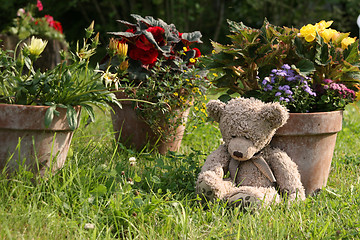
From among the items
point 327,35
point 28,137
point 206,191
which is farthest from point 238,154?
point 28,137

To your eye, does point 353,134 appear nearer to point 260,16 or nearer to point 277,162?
point 277,162

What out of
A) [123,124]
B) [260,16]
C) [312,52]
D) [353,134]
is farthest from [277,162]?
[260,16]

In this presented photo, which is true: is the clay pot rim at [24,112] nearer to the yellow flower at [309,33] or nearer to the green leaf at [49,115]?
the green leaf at [49,115]

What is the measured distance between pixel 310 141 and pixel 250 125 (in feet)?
1.33

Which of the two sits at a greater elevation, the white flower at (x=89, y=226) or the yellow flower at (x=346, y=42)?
the yellow flower at (x=346, y=42)

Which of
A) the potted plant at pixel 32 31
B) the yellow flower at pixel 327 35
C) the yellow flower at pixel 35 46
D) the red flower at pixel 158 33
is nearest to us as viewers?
the yellow flower at pixel 35 46

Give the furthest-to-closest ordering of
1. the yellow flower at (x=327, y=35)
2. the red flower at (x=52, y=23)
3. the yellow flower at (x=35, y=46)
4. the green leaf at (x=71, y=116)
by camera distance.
A: the red flower at (x=52, y=23) → the yellow flower at (x=327, y=35) → the green leaf at (x=71, y=116) → the yellow flower at (x=35, y=46)

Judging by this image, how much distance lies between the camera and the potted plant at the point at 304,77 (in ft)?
7.86

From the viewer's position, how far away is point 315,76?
102 inches

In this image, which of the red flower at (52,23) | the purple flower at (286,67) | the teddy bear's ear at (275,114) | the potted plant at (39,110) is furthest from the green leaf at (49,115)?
the red flower at (52,23)

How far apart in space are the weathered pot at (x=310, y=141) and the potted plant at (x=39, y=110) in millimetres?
961

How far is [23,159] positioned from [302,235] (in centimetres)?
131

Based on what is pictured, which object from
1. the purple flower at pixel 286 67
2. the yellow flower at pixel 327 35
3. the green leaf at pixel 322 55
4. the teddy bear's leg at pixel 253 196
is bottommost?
the teddy bear's leg at pixel 253 196

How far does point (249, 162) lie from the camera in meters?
2.34
